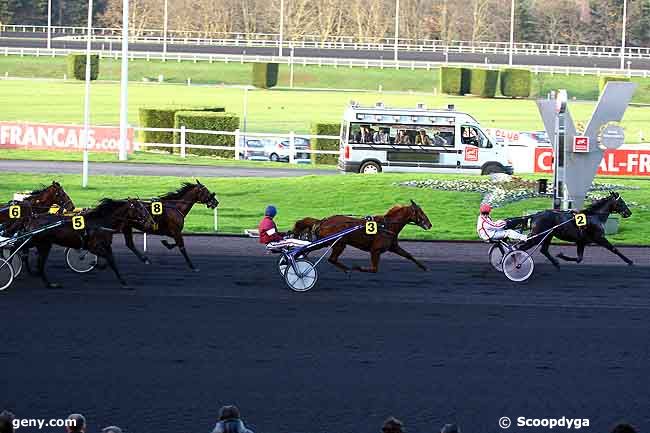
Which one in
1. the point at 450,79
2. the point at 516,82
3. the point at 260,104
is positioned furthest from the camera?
the point at 516,82

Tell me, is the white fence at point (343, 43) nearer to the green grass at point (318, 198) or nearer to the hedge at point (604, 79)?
the hedge at point (604, 79)

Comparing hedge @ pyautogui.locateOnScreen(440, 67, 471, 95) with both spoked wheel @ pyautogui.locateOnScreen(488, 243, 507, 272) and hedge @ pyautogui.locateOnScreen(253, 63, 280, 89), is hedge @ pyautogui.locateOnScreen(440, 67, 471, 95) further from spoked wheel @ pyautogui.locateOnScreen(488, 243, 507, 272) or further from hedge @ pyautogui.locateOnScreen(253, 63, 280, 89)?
spoked wheel @ pyautogui.locateOnScreen(488, 243, 507, 272)

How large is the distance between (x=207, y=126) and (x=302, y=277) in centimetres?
2443

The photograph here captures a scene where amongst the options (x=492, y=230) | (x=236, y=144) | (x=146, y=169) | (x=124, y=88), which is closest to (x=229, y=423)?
(x=492, y=230)

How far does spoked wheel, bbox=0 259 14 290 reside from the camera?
15.9 meters

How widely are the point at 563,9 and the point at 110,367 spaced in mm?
91305

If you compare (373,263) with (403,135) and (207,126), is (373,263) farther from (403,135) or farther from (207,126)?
(207,126)

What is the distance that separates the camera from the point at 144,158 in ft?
121

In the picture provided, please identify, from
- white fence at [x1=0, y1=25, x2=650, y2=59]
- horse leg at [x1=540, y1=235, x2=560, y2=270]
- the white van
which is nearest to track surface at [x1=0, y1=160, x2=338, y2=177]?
the white van

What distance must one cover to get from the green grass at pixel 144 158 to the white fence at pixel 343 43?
4573 cm

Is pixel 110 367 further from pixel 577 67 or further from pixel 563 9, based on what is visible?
pixel 563 9

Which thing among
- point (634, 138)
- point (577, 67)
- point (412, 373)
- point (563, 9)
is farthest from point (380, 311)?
point (563, 9)

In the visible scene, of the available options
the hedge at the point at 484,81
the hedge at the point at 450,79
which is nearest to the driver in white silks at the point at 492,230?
the hedge at the point at 450,79

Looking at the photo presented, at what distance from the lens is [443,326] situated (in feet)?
46.6
